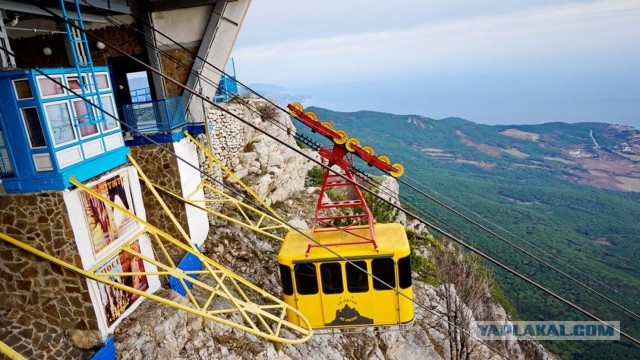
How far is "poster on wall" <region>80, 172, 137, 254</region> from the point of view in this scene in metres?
8.25

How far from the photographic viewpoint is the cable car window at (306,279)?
9.68 metres

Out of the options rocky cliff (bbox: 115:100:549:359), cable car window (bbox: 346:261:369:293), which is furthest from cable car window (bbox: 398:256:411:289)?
rocky cliff (bbox: 115:100:549:359)

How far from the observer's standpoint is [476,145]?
154 m

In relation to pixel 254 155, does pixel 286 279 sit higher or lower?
lower

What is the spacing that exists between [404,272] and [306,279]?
251cm

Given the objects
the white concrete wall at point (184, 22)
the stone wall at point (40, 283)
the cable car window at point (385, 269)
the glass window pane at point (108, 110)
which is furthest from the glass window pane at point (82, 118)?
the cable car window at point (385, 269)

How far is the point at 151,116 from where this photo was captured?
12.1 m

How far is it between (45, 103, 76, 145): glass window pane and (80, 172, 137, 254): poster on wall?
1.21 m

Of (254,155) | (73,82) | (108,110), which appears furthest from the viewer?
(254,155)

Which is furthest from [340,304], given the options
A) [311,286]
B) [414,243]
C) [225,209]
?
[414,243]

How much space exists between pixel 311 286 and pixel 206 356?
3042mm

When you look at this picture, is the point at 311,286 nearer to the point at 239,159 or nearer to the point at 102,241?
the point at 102,241

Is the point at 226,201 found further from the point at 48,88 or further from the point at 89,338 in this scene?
the point at 48,88

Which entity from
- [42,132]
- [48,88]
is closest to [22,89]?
[48,88]
